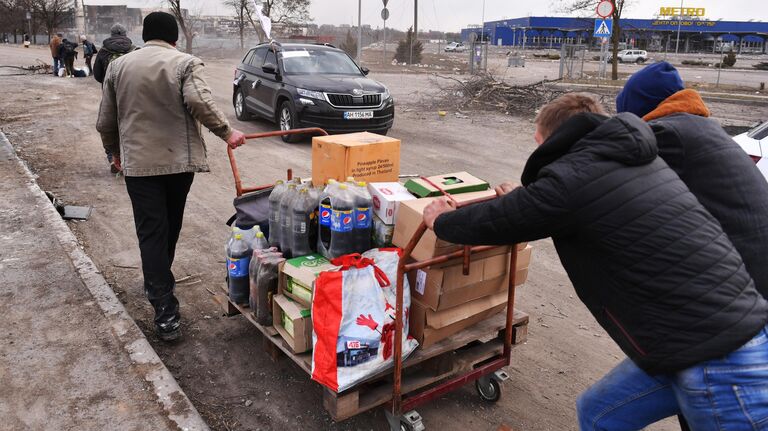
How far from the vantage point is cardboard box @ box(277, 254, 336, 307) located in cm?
315

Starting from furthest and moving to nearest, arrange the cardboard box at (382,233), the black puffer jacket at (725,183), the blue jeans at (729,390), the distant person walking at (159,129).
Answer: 1. the distant person walking at (159,129)
2. the cardboard box at (382,233)
3. the black puffer jacket at (725,183)
4. the blue jeans at (729,390)

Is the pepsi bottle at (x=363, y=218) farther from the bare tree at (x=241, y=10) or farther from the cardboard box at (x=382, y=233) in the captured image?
the bare tree at (x=241, y=10)

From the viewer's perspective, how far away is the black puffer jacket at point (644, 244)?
73.6 inches

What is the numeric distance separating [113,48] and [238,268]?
5.89m

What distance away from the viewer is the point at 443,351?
3.12 metres

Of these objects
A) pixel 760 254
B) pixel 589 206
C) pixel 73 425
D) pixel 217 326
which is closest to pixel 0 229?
pixel 217 326

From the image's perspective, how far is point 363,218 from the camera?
325 cm

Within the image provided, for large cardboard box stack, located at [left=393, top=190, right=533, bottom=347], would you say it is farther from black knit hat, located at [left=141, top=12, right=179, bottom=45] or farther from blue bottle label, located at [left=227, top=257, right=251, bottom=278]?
black knit hat, located at [left=141, top=12, right=179, bottom=45]

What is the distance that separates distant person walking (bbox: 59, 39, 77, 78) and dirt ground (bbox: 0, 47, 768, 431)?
42.9ft

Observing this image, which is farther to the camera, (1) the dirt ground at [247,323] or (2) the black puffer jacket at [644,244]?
(1) the dirt ground at [247,323]

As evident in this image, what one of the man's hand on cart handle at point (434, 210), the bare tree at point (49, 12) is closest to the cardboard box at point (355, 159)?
the man's hand on cart handle at point (434, 210)

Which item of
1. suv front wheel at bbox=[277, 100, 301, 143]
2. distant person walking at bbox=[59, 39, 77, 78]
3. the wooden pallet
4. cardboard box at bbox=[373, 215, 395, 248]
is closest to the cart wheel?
the wooden pallet

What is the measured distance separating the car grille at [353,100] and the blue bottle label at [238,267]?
7.42 meters

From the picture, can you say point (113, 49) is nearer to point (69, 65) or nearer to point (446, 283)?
point (446, 283)
